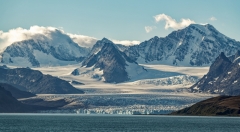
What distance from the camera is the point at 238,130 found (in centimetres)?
19750

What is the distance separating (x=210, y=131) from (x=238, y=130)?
27.6ft

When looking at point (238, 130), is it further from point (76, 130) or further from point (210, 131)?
point (76, 130)

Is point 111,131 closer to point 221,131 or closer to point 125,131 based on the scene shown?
point 125,131

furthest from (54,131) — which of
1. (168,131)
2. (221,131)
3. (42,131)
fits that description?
(221,131)

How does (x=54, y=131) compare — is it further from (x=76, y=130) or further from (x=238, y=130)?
(x=238, y=130)

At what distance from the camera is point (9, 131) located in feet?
616

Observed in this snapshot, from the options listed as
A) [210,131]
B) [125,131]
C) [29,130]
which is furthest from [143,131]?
[29,130]

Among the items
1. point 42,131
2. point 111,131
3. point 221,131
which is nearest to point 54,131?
point 42,131

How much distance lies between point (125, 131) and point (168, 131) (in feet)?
44.6

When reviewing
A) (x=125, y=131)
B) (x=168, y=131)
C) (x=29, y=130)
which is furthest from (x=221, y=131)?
(x=29, y=130)

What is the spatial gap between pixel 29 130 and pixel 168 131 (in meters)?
41.0

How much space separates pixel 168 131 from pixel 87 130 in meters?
24.1

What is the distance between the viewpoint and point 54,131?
7456 inches

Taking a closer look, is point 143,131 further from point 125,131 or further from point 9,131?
point 9,131
